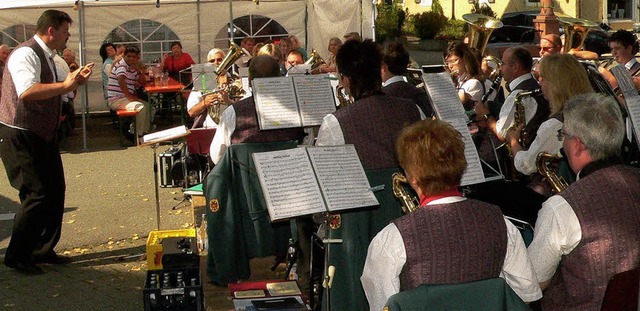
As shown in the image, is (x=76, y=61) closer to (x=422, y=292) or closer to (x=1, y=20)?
(x=1, y=20)

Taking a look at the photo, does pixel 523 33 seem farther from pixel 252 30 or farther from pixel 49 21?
pixel 49 21

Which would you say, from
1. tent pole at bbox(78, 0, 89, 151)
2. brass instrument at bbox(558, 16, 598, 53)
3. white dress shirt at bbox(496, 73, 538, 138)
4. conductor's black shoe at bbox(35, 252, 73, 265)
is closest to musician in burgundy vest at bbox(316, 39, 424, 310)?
white dress shirt at bbox(496, 73, 538, 138)

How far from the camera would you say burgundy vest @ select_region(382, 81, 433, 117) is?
21.0 feet

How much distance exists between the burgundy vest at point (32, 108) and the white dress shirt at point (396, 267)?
3.95 meters

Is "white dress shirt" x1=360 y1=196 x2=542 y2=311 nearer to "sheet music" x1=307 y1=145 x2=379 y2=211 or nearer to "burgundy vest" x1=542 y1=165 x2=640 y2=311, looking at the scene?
"burgundy vest" x1=542 y1=165 x2=640 y2=311

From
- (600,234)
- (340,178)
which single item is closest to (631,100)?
(600,234)

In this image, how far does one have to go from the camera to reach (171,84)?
14125 mm

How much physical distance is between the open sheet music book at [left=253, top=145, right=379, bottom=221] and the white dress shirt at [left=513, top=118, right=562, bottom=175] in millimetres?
Result: 1156

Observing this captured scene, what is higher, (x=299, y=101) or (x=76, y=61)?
(x=299, y=101)

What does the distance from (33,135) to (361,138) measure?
9.12 feet

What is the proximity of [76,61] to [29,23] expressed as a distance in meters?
→ 1.01

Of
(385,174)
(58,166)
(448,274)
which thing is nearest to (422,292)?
(448,274)

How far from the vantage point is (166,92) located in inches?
556

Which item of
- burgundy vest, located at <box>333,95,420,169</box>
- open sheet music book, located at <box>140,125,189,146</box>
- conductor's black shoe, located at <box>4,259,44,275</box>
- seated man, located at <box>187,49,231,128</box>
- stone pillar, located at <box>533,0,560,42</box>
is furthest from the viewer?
stone pillar, located at <box>533,0,560,42</box>
